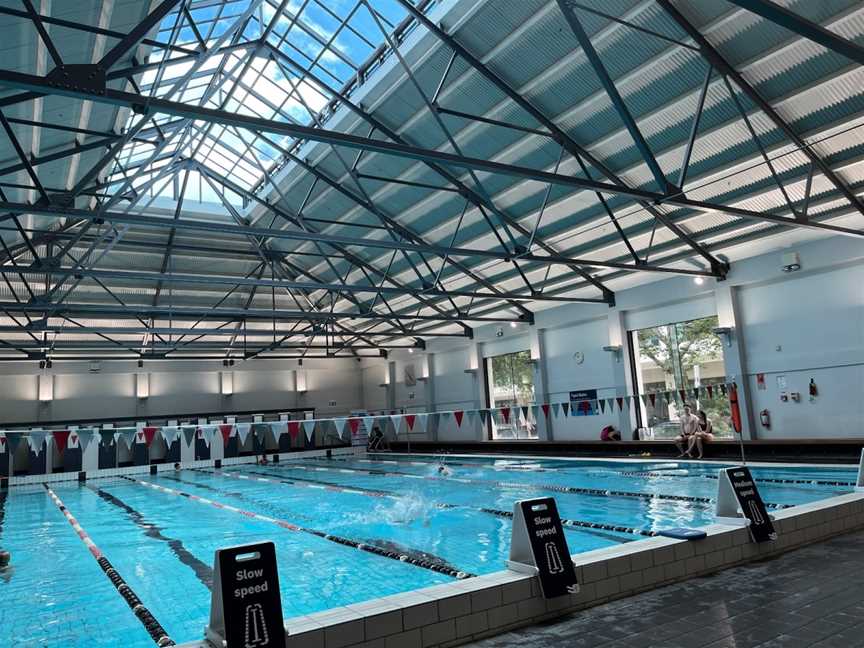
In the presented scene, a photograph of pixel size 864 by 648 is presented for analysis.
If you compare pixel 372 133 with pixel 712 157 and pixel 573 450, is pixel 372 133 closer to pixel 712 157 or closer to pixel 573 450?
pixel 712 157

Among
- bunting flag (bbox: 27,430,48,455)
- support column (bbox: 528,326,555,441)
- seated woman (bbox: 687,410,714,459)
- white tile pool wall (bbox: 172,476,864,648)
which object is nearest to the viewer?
white tile pool wall (bbox: 172,476,864,648)

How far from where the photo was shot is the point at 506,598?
12.3 feet

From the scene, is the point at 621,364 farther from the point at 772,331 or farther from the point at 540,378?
the point at 772,331

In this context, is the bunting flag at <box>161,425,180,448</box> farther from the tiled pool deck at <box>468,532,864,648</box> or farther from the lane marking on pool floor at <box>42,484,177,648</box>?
the tiled pool deck at <box>468,532,864,648</box>

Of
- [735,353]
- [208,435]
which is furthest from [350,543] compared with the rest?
[208,435]

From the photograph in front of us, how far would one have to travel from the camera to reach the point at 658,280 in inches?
623

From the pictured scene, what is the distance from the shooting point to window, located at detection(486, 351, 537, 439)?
20062 millimetres

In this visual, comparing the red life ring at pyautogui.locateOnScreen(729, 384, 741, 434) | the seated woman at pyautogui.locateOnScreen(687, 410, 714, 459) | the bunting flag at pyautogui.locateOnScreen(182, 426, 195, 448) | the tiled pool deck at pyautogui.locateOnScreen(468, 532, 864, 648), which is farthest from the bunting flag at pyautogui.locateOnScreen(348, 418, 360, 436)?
the tiled pool deck at pyautogui.locateOnScreen(468, 532, 864, 648)

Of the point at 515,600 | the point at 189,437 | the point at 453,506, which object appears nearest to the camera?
the point at 515,600

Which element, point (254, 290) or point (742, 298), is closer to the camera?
point (742, 298)

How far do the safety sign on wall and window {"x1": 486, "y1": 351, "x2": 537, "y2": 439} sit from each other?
16763mm

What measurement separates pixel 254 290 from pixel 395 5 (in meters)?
11.4

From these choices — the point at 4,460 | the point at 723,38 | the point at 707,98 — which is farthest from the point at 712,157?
the point at 4,460

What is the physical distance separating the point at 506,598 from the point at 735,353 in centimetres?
1203
